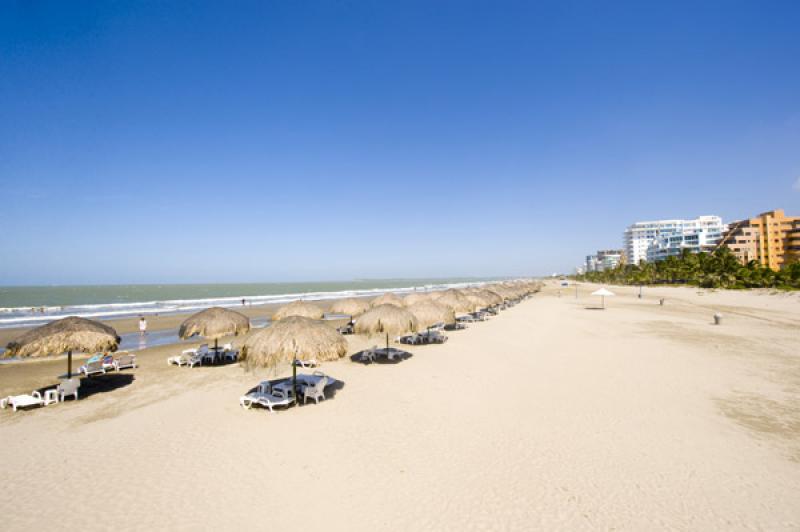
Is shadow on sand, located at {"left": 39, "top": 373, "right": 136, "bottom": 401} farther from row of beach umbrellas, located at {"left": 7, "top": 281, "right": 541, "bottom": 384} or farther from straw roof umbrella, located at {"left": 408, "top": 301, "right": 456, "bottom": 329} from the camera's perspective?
straw roof umbrella, located at {"left": 408, "top": 301, "right": 456, "bottom": 329}

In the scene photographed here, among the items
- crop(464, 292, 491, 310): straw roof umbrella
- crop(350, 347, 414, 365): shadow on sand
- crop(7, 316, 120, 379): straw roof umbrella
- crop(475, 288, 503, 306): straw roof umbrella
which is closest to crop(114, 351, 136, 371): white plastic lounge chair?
crop(7, 316, 120, 379): straw roof umbrella

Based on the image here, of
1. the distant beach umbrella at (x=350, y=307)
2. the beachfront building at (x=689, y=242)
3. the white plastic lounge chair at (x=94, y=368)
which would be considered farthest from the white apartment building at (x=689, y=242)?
the white plastic lounge chair at (x=94, y=368)

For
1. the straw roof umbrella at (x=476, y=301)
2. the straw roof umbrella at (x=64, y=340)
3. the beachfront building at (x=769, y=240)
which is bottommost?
the straw roof umbrella at (x=476, y=301)

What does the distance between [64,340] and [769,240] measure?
104534 mm

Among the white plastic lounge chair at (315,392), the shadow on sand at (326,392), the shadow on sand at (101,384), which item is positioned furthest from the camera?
the shadow on sand at (101,384)

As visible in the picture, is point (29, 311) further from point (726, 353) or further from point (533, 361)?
point (726, 353)

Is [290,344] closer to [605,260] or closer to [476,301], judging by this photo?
[476,301]

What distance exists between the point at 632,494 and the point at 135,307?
161ft

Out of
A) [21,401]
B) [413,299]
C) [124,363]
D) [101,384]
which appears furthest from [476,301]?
[21,401]

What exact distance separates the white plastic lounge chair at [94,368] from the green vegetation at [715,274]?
5855 cm

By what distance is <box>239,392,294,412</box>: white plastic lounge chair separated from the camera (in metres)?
8.50

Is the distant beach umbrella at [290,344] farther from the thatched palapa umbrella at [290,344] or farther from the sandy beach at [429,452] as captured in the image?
the sandy beach at [429,452]

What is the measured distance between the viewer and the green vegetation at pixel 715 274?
44.3 metres

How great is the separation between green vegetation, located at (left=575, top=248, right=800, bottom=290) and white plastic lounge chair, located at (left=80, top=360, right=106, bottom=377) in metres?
58.6
